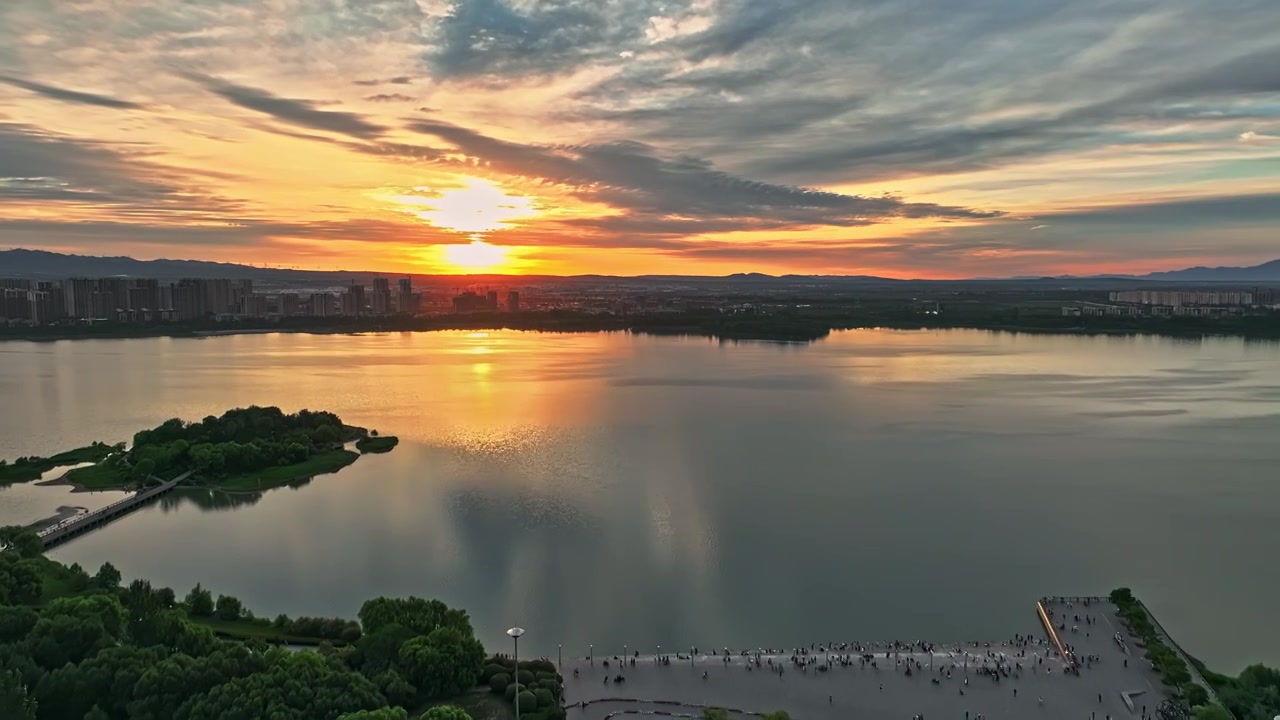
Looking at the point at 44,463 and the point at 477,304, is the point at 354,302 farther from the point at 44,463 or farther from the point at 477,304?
the point at 44,463

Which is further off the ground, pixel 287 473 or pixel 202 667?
pixel 202 667

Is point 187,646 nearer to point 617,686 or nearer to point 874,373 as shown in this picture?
point 617,686

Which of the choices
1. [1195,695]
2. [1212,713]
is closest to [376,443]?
[1195,695]

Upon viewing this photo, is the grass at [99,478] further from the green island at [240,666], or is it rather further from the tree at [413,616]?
the tree at [413,616]

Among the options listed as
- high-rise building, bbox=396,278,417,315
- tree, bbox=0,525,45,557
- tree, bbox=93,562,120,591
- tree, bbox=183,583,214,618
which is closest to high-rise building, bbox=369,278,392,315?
high-rise building, bbox=396,278,417,315

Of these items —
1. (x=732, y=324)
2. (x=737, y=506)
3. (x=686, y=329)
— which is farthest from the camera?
(x=686, y=329)

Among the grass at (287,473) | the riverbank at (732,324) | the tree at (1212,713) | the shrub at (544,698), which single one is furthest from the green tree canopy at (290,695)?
the riverbank at (732,324)
